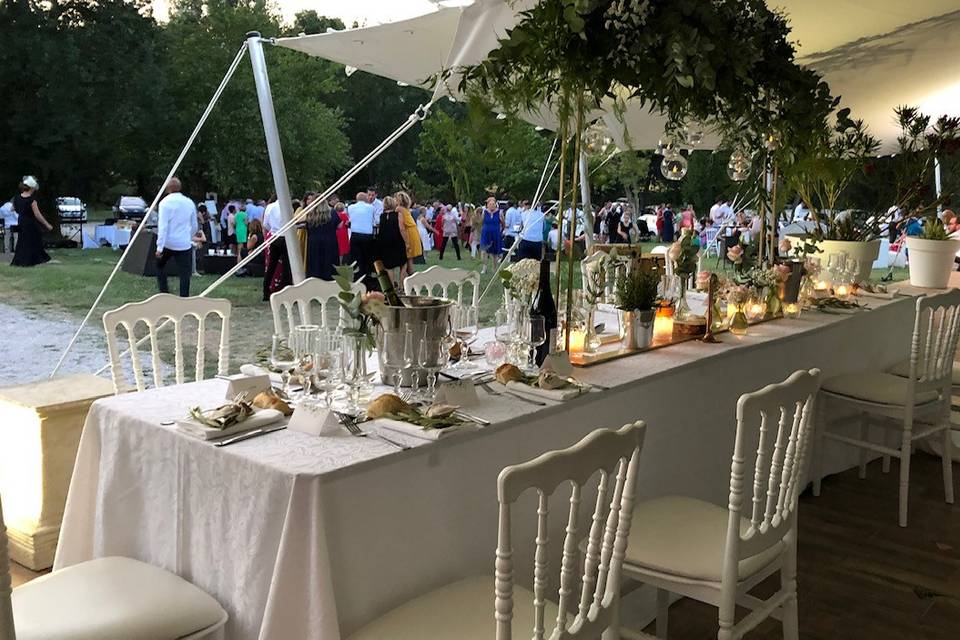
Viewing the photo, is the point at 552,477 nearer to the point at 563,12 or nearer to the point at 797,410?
the point at 797,410

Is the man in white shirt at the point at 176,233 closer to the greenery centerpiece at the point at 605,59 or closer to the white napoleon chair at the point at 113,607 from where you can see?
the greenery centerpiece at the point at 605,59

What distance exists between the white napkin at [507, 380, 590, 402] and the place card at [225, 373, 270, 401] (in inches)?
27.5

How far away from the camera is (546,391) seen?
245cm

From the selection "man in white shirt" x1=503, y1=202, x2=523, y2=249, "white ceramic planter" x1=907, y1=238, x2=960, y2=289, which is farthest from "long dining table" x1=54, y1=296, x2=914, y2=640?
"man in white shirt" x1=503, y1=202, x2=523, y2=249

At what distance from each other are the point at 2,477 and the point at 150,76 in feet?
54.5

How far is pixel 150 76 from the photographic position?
18062 mm

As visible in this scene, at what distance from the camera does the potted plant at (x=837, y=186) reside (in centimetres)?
419

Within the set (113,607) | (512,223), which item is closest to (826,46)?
(113,607)

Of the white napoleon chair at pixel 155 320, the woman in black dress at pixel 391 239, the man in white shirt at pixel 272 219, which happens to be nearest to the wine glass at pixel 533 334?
the white napoleon chair at pixel 155 320

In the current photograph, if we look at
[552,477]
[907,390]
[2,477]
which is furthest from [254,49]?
[552,477]

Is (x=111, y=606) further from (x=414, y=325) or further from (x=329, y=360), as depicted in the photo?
(x=414, y=325)

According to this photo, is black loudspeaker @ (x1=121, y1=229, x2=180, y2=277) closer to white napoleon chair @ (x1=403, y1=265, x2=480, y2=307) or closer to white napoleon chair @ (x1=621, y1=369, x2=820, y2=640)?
white napoleon chair @ (x1=403, y1=265, x2=480, y2=307)

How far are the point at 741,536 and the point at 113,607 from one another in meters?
1.49

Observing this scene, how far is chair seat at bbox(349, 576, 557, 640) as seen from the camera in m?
1.77
